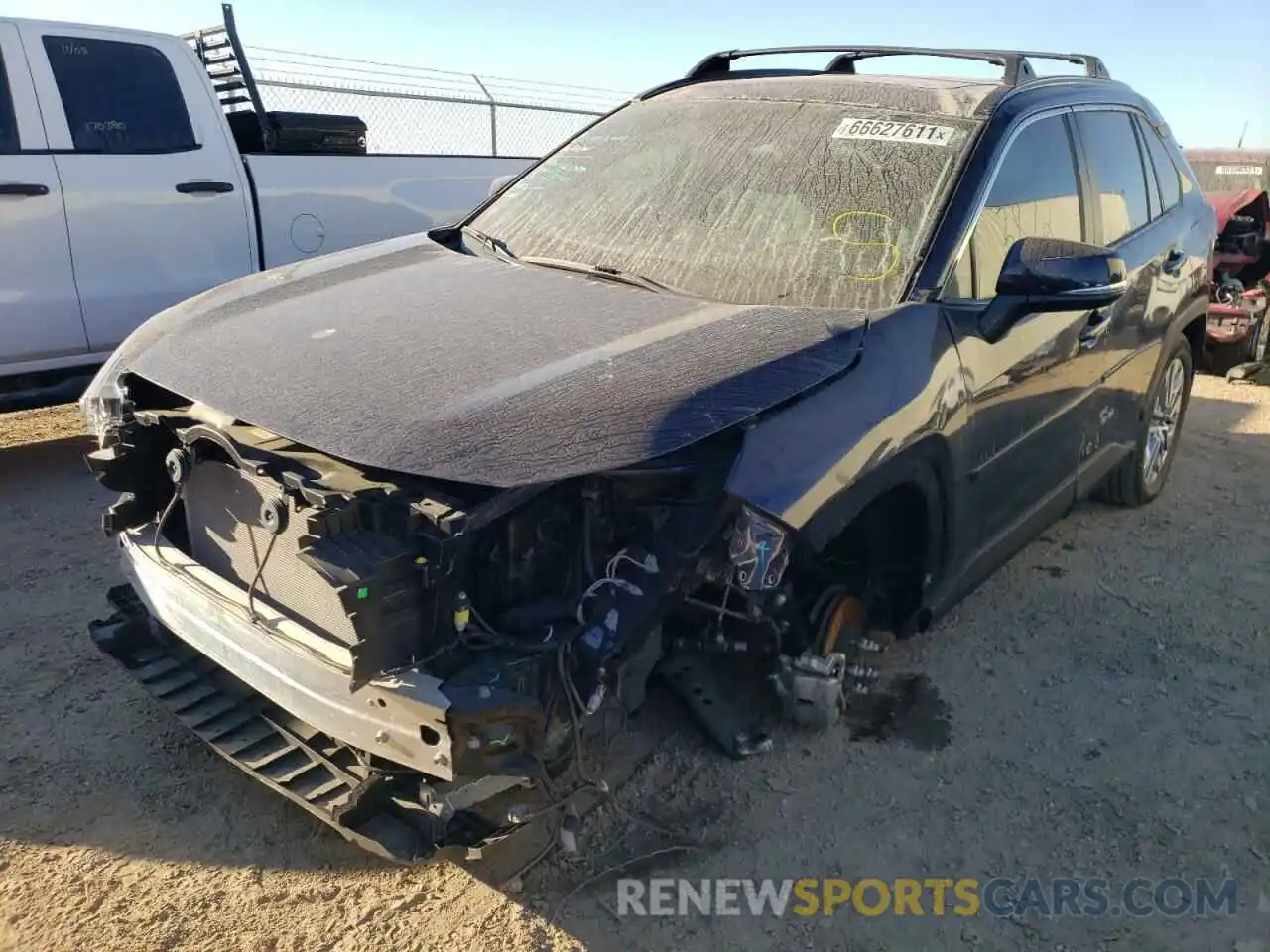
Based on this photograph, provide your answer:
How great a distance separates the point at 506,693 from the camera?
2.30 m

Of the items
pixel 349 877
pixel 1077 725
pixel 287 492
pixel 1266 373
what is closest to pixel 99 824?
pixel 349 877

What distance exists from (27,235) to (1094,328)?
4.80 meters

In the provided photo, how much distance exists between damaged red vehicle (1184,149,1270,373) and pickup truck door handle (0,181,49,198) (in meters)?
7.61

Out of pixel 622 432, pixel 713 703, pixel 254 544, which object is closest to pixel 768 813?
pixel 713 703

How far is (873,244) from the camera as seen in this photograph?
10.6ft

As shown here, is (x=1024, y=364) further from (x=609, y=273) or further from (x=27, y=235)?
(x=27, y=235)

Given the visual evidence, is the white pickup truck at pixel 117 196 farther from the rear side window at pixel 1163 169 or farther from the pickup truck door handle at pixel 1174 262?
the pickup truck door handle at pixel 1174 262

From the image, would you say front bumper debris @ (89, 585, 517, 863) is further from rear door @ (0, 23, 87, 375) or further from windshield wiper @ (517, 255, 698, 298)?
rear door @ (0, 23, 87, 375)

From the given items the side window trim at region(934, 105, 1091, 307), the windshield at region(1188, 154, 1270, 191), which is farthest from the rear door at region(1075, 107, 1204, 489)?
Answer: the windshield at region(1188, 154, 1270, 191)

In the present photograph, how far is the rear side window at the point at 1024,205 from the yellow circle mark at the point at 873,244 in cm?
17

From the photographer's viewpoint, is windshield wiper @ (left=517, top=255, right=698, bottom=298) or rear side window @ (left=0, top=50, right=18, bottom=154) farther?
rear side window @ (left=0, top=50, right=18, bottom=154)

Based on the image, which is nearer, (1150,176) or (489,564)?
(489,564)

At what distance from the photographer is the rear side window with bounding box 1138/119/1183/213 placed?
4.73 m

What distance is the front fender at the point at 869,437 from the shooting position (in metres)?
2.46
